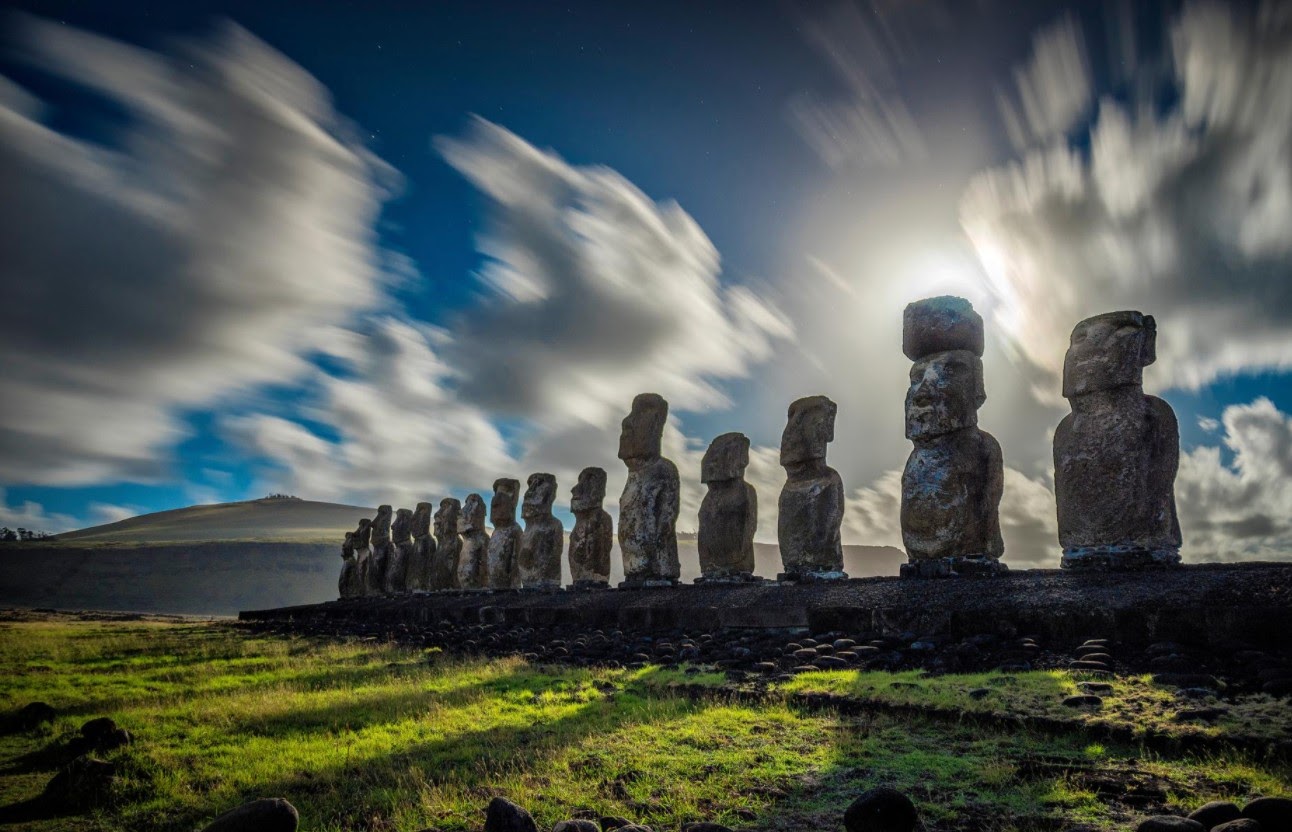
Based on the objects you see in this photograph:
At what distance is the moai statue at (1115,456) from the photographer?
8.02 metres

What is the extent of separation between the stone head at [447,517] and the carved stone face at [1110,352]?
21115 mm

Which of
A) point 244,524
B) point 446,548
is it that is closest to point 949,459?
point 446,548

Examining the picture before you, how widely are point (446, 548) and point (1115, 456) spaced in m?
21.5

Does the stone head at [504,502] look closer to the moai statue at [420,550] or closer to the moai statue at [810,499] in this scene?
the moai statue at [420,550]

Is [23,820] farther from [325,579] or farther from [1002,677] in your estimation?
[325,579]

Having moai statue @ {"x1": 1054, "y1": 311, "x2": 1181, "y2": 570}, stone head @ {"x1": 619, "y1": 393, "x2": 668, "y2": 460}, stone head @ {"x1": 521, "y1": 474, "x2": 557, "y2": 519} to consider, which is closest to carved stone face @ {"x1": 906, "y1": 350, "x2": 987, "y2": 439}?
moai statue @ {"x1": 1054, "y1": 311, "x2": 1181, "y2": 570}

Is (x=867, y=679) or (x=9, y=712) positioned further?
(x=9, y=712)

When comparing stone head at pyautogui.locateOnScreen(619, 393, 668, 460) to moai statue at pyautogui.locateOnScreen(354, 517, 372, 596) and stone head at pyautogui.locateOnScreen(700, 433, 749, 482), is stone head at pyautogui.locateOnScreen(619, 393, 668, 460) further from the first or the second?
moai statue at pyautogui.locateOnScreen(354, 517, 372, 596)

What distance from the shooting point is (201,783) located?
15.4 feet

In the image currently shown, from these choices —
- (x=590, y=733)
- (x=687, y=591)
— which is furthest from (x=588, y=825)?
(x=687, y=591)

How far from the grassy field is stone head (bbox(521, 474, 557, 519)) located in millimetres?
11525

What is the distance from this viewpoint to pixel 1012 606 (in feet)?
24.0

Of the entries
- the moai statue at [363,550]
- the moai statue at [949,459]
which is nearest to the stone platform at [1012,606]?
the moai statue at [949,459]

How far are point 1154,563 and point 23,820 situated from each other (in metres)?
9.56
